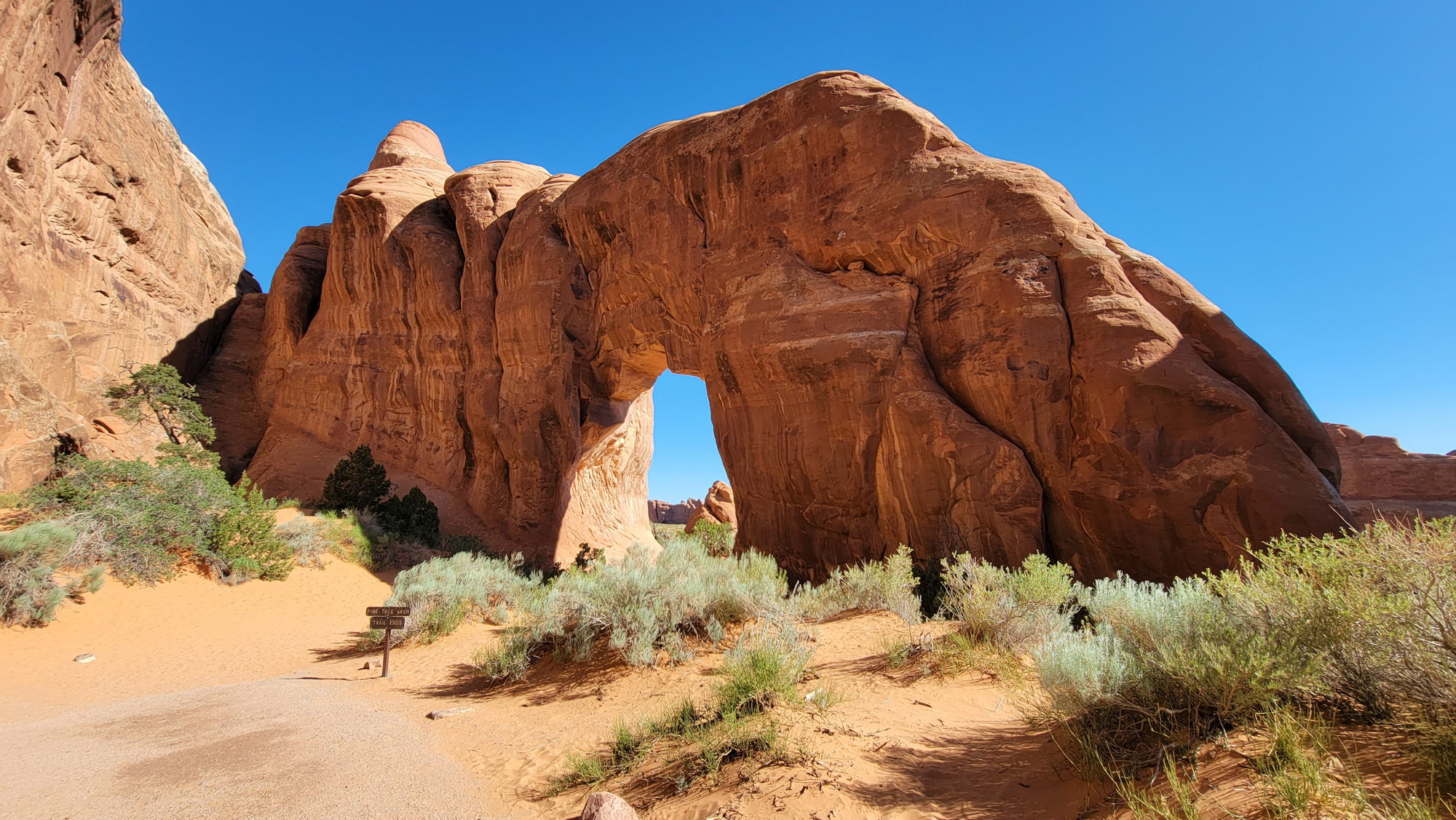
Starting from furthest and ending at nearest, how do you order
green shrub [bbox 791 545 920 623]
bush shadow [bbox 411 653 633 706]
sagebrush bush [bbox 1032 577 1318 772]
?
green shrub [bbox 791 545 920 623]
bush shadow [bbox 411 653 633 706]
sagebrush bush [bbox 1032 577 1318 772]

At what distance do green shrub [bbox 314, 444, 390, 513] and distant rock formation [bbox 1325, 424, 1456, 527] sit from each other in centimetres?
3356

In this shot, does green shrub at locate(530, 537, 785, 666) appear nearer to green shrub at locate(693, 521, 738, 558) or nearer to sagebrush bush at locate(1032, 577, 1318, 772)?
sagebrush bush at locate(1032, 577, 1318, 772)

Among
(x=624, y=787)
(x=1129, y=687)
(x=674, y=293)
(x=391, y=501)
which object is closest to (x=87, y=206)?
(x=391, y=501)

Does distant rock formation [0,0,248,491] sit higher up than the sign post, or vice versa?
distant rock formation [0,0,248,491]

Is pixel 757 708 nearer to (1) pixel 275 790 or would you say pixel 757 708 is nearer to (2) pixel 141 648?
(1) pixel 275 790

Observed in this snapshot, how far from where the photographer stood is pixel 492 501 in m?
20.8

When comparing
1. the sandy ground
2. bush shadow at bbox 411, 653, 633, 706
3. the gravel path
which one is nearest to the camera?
the sandy ground

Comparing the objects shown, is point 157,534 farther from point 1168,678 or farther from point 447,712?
point 1168,678

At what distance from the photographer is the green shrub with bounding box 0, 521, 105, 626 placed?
8.98 meters

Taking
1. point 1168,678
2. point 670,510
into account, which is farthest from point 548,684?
point 670,510

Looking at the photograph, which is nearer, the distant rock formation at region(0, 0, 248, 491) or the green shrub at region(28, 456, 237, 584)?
the green shrub at region(28, 456, 237, 584)

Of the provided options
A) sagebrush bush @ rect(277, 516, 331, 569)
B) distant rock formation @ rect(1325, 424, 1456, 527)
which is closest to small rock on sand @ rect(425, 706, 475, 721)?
sagebrush bush @ rect(277, 516, 331, 569)

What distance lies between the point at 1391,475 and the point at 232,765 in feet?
122

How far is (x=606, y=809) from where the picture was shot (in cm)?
341
